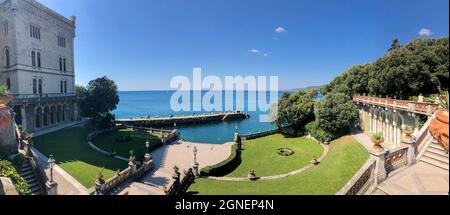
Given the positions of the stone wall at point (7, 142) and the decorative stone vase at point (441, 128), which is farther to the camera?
the stone wall at point (7, 142)

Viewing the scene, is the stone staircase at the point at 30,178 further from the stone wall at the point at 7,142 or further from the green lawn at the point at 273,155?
the green lawn at the point at 273,155

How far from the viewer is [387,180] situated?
7719 millimetres

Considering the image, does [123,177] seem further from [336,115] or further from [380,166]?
[336,115]

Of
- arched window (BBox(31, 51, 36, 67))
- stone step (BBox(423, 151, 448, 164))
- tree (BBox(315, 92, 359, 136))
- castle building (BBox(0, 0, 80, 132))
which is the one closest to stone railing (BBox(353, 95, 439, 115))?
tree (BBox(315, 92, 359, 136))

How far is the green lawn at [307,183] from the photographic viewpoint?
13016mm

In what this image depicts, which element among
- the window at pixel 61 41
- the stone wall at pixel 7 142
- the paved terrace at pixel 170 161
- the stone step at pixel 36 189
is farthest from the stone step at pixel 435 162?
the window at pixel 61 41

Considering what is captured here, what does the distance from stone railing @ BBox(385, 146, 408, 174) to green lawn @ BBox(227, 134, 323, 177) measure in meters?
9.63

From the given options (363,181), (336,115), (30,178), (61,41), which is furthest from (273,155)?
(61,41)

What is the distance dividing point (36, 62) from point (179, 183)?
2438 cm

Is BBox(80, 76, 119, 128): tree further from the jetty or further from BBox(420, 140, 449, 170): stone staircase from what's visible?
BBox(420, 140, 449, 170): stone staircase

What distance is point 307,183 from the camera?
13945 mm

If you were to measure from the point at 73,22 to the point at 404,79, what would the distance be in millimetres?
38375

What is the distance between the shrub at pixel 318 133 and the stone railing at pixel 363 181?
17.0 metres
